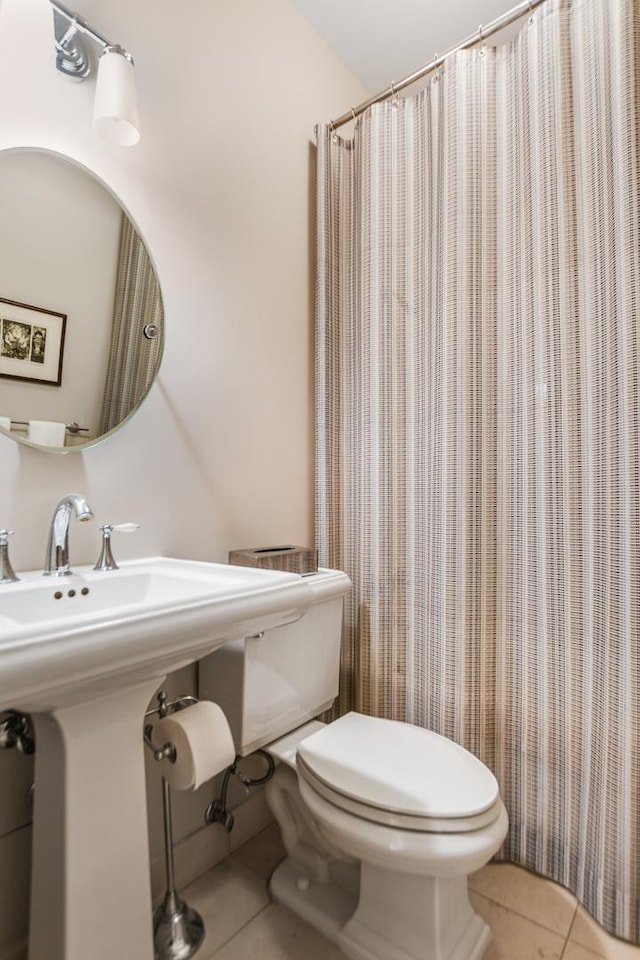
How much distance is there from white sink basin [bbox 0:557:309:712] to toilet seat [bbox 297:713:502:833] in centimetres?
36

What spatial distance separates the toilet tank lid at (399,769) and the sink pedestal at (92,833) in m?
0.38

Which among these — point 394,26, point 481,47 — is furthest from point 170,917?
point 394,26

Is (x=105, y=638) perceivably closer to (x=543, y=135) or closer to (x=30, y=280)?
(x=30, y=280)

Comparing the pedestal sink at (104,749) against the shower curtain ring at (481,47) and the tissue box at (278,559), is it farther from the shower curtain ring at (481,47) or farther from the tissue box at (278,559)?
the shower curtain ring at (481,47)

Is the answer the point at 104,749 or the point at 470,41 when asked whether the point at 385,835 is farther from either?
the point at 470,41

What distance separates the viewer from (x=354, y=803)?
95 centimetres

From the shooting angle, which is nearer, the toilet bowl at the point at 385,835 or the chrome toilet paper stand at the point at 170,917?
the toilet bowl at the point at 385,835

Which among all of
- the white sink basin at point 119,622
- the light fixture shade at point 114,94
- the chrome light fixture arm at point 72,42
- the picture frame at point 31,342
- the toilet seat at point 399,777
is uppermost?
the chrome light fixture arm at point 72,42

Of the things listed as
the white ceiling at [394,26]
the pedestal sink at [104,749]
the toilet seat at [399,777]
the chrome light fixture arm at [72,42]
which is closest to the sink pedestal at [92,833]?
the pedestal sink at [104,749]

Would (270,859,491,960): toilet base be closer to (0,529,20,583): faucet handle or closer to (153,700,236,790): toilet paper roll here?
(153,700,236,790): toilet paper roll

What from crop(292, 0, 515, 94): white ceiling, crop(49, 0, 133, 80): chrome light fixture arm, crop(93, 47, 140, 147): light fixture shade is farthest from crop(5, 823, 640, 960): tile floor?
crop(292, 0, 515, 94): white ceiling

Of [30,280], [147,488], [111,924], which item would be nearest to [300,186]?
[30,280]

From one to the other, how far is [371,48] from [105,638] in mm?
2108

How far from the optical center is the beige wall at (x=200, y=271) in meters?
0.98
